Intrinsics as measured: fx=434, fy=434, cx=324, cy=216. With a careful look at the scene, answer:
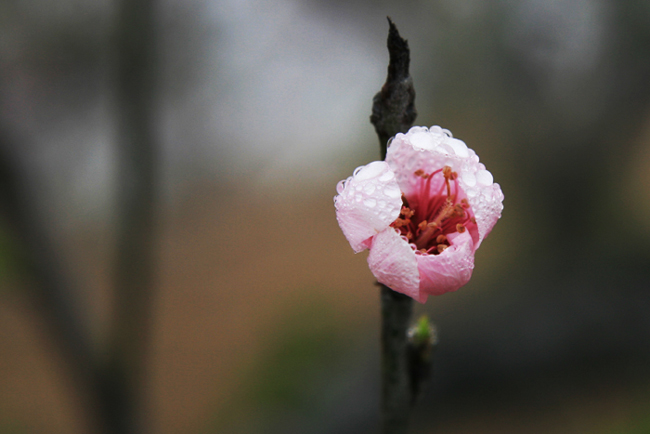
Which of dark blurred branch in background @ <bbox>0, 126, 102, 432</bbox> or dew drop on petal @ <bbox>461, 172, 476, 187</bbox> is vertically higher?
dew drop on petal @ <bbox>461, 172, 476, 187</bbox>

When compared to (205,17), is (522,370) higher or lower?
lower

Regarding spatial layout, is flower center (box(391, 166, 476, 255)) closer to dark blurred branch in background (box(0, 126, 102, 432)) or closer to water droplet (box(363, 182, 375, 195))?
water droplet (box(363, 182, 375, 195))

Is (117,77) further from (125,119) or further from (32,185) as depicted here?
(32,185)

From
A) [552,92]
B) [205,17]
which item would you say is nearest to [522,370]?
[552,92]

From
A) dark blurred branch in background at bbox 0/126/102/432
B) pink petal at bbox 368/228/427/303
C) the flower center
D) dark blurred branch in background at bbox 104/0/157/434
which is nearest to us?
pink petal at bbox 368/228/427/303

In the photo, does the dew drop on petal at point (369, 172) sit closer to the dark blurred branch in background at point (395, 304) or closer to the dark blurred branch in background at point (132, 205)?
the dark blurred branch in background at point (395, 304)

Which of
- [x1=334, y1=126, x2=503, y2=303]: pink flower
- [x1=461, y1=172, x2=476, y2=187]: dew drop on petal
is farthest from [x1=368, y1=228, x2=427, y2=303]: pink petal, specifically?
[x1=461, y1=172, x2=476, y2=187]: dew drop on petal
